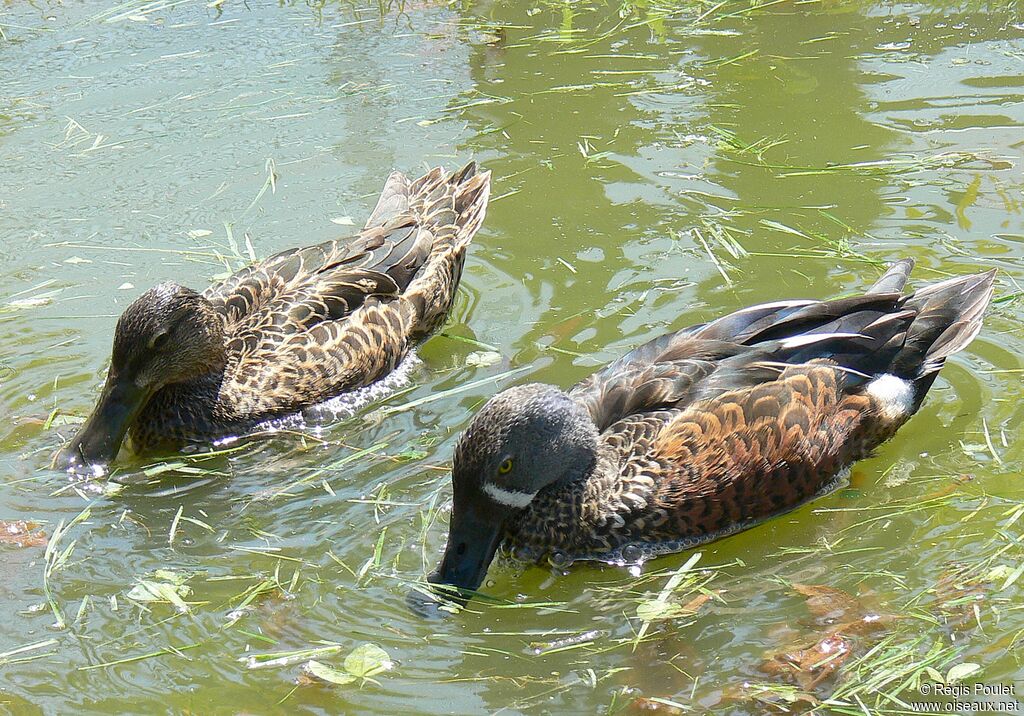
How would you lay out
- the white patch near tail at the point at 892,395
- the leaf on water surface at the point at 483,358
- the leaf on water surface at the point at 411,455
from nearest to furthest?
1. the white patch near tail at the point at 892,395
2. the leaf on water surface at the point at 411,455
3. the leaf on water surface at the point at 483,358

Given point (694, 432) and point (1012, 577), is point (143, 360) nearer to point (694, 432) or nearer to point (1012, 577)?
point (694, 432)

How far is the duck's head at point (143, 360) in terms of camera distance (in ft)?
20.7

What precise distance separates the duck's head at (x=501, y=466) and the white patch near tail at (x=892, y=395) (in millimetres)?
1493

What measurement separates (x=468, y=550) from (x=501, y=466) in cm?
37

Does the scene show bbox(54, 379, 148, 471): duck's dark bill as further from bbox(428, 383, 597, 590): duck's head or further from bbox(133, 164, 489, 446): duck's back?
bbox(428, 383, 597, 590): duck's head

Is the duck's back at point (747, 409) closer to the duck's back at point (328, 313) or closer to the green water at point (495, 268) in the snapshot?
the green water at point (495, 268)

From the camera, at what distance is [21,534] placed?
571 cm

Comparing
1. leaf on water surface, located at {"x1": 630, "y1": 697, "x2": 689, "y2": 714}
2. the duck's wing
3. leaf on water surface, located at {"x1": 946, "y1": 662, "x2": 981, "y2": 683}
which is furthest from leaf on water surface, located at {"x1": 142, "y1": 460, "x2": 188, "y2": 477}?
leaf on water surface, located at {"x1": 946, "y1": 662, "x2": 981, "y2": 683}

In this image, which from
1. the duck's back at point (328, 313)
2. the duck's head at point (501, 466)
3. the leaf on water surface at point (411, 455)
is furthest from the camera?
the duck's back at point (328, 313)

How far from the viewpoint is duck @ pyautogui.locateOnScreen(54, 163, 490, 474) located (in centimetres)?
652

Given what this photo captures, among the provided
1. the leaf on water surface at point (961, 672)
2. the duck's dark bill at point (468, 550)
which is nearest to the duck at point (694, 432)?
the duck's dark bill at point (468, 550)

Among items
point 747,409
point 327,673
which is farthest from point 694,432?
point 327,673

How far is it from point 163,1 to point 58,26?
961 millimetres

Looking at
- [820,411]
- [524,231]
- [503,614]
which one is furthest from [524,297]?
[503,614]
